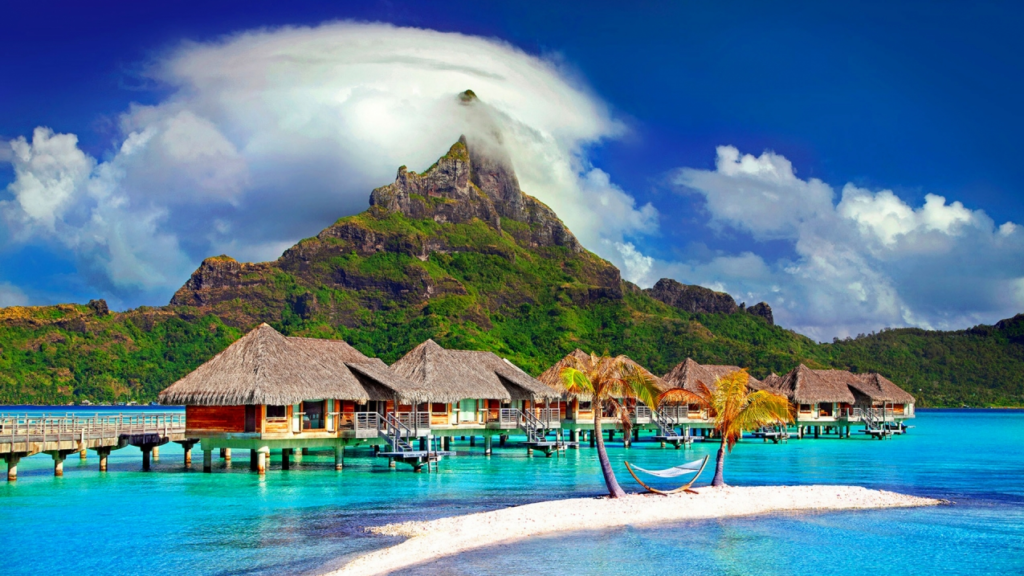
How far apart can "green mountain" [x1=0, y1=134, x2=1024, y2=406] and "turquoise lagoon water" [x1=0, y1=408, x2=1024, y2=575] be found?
81.3 m

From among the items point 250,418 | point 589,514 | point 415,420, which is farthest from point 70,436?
point 589,514

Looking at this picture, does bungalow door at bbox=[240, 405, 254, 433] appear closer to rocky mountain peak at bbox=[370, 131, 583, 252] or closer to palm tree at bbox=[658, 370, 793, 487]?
palm tree at bbox=[658, 370, 793, 487]

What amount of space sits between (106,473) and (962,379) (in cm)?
17715

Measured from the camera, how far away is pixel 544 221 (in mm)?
194875

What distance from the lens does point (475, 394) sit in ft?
141

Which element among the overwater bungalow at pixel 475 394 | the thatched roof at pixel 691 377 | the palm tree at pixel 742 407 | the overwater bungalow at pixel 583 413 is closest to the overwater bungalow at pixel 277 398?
the overwater bungalow at pixel 475 394

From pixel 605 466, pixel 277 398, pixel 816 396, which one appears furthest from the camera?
pixel 816 396

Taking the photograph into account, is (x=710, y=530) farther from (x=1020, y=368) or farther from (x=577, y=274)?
(x=1020, y=368)

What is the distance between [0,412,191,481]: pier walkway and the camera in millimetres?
31359

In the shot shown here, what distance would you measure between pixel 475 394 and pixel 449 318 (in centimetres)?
9258

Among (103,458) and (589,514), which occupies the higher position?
(103,458)

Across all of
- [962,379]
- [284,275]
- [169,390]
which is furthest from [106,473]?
[962,379]

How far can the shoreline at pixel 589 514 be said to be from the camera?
2002 cm

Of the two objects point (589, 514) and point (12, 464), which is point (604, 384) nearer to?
point (589, 514)
